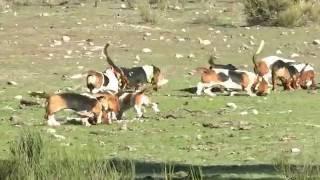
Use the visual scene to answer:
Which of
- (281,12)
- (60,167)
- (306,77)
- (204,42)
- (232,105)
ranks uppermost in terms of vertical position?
(60,167)

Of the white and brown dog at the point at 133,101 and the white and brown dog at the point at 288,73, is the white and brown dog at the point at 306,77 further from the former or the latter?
the white and brown dog at the point at 133,101

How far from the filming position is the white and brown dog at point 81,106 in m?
14.7

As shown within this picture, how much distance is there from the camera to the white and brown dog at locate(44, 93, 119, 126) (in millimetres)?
14664

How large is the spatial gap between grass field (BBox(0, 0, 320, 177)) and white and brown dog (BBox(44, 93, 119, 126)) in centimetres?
27

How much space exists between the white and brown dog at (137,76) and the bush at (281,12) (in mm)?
13051

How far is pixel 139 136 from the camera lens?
13859 millimetres

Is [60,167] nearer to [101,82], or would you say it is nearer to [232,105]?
[232,105]

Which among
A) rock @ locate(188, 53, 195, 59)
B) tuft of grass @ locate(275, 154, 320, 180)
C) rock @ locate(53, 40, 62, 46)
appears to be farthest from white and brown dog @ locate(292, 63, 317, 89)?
tuft of grass @ locate(275, 154, 320, 180)

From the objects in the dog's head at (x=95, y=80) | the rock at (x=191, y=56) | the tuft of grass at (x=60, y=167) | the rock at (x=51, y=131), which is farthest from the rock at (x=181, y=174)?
the rock at (x=191, y=56)

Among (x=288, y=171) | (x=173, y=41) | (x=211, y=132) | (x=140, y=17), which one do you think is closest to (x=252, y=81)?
(x=211, y=132)

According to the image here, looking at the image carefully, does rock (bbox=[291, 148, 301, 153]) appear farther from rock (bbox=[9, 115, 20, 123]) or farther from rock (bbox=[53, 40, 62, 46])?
rock (bbox=[53, 40, 62, 46])

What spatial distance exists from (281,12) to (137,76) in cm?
1450

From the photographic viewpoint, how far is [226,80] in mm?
19406

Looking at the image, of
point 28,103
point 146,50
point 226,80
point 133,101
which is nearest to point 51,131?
point 133,101
